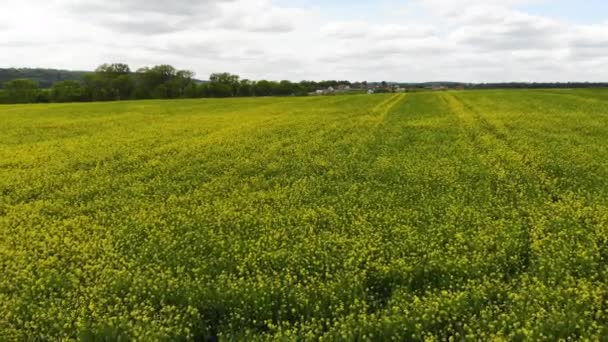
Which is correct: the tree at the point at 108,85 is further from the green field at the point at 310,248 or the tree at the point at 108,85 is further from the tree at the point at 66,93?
the green field at the point at 310,248

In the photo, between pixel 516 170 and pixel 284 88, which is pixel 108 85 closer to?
pixel 284 88

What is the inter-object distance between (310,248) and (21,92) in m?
133

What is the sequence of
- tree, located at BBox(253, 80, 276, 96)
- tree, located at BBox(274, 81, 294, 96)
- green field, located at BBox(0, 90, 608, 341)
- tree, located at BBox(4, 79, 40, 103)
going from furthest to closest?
tree, located at BBox(274, 81, 294, 96) < tree, located at BBox(253, 80, 276, 96) < tree, located at BBox(4, 79, 40, 103) < green field, located at BBox(0, 90, 608, 341)

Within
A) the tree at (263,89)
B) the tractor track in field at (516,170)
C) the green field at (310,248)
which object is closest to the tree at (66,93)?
the tree at (263,89)

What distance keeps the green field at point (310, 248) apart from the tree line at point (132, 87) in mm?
114584

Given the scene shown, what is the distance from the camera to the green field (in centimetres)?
694

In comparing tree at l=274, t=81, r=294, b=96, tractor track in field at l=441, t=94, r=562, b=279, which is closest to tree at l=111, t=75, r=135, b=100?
tree at l=274, t=81, r=294, b=96

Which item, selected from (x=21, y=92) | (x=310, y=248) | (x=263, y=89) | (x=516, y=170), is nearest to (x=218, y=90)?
(x=263, y=89)

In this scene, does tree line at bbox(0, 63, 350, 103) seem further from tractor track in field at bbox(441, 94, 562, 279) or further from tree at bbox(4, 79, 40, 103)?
tractor track in field at bbox(441, 94, 562, 279)

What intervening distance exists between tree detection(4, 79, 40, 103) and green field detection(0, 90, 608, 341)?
375 ft

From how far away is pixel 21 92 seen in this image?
120m

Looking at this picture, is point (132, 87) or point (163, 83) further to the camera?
point (163, 83)

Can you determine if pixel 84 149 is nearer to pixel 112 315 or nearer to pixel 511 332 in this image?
pixel 112 315

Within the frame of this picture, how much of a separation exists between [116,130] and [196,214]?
25.1 metres
